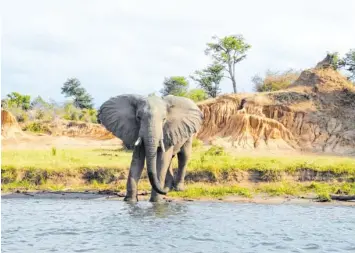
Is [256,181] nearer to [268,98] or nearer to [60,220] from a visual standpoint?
[60,220]

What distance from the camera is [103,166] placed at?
18672 millimetres

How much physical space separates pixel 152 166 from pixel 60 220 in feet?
8.70

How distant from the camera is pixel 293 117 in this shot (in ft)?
109

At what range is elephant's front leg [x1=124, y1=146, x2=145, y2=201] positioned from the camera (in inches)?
578

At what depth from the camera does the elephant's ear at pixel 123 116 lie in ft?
50.1

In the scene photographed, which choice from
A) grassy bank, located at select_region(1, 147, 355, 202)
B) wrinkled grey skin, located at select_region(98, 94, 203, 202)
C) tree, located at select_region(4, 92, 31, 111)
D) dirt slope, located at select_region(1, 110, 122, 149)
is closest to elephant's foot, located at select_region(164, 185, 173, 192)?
wrinkled grey skin, located at select_region(98, 94, 203, 202)

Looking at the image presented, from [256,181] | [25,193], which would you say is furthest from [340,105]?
[25,193]

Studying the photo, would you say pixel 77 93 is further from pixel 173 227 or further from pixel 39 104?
pixel 173 227

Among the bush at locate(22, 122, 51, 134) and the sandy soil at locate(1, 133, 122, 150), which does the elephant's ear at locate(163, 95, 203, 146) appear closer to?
the sandy soil at locate(1, 133, 122, 150)

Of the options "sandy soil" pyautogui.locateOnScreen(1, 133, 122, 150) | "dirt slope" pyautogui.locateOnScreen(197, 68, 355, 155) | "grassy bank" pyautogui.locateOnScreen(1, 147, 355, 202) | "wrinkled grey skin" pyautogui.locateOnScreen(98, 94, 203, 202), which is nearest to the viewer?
"wrinkled grey skin" pyautogui.locateOnScreen(98, 94, 203, 202)

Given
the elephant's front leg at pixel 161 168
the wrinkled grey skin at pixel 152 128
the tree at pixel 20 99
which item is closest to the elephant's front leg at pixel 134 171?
the wrinkled grey skin at pixel 152 128

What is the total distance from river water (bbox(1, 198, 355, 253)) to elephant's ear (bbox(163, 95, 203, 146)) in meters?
1.69

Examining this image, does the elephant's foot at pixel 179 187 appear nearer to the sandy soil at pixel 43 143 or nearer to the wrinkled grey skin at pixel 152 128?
the wrinkled grey skin at pixel 152 128

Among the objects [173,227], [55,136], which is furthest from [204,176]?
[55,136]
